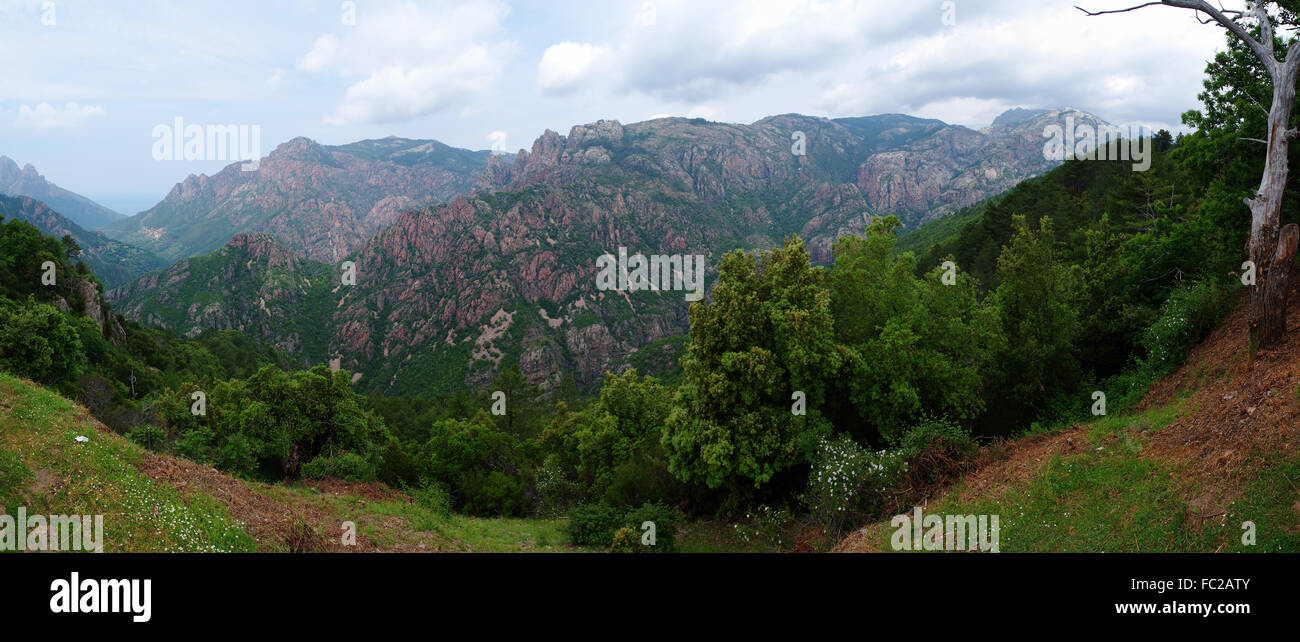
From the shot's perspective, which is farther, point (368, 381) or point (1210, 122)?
point (368, 381)

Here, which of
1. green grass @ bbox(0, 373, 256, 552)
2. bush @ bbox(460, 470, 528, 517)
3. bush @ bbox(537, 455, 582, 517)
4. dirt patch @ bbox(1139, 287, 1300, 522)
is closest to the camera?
dirt patch @ bbox(1139, 287, 1300, 522)

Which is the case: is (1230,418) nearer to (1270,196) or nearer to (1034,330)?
(1270,196)

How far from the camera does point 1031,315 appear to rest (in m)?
20.6

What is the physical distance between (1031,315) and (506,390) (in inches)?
2380

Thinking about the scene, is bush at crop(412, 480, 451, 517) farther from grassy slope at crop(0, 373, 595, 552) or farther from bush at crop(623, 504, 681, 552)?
bush at crop(623, 504, 681, 552)

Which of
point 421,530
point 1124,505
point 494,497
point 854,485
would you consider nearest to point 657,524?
point 854,485

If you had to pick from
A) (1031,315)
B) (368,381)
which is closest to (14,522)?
(1031,315)

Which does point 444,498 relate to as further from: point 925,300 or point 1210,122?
point 1210,122

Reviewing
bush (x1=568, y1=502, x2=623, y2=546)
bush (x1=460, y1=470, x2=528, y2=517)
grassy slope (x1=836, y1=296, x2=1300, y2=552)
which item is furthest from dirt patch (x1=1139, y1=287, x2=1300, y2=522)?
bush (x1=460, y1=470, x2=528, y2=517)

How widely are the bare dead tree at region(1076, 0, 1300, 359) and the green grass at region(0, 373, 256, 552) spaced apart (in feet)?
77.1

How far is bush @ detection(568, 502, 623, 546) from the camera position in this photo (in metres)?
20.9

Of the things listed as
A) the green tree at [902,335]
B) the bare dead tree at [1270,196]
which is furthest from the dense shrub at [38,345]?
the bare dead tree at [1270,196]

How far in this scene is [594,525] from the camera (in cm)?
2144
